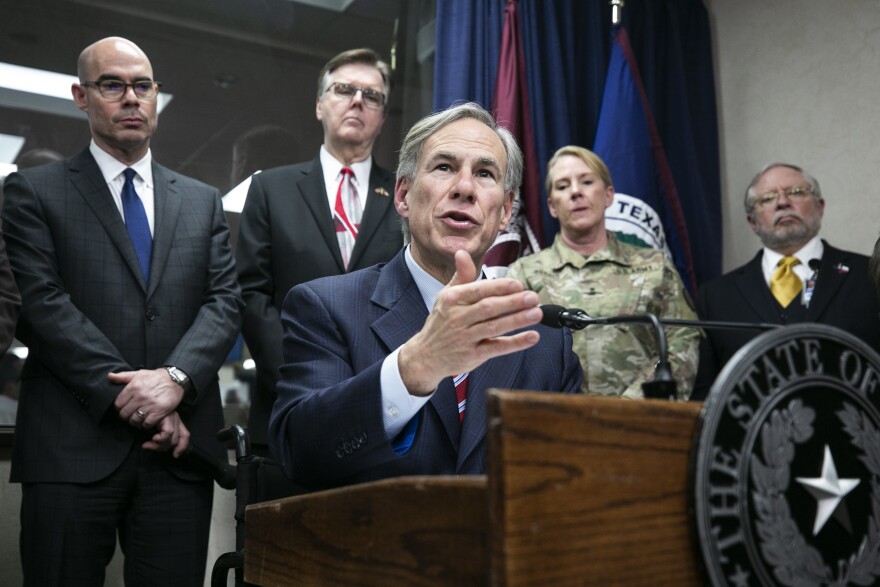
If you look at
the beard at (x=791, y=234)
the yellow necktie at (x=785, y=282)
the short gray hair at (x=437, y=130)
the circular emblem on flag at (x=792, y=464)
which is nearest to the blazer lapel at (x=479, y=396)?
the short gray hair at (x=437, y=130)

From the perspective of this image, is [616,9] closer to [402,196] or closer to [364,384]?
[402,196]

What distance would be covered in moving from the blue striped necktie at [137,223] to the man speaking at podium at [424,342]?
102 centimetres

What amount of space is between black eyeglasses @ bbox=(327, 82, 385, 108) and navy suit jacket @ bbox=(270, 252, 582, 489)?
1.54 meters

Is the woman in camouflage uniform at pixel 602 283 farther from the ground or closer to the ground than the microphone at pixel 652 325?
farther from the ground

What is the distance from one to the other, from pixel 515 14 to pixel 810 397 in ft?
11.6

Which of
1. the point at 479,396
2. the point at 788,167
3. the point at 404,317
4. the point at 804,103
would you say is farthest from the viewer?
the point at 804,103

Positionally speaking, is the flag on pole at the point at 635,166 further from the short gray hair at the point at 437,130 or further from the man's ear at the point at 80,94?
the man's ear at the point at 80,94

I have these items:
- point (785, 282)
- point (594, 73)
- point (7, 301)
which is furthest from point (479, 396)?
point (594, 73)

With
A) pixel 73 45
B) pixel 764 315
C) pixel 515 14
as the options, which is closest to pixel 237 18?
pixel 73 45

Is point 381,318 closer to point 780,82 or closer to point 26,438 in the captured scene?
point 26,438

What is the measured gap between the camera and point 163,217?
9.59 feet

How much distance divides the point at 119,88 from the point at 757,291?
258 centimetres

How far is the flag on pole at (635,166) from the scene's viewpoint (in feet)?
13.9

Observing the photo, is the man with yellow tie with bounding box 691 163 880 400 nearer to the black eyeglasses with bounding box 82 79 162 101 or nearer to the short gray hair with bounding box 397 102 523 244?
the short gray hair with bounding box 397 102 523 244
